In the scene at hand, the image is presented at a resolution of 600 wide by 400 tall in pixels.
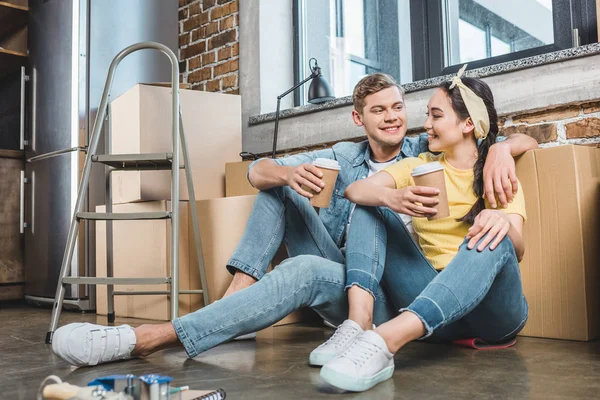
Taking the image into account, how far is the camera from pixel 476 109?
1685 mm

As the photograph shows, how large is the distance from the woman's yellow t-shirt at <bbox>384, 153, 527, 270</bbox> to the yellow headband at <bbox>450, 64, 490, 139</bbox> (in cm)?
11

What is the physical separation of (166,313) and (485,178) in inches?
55.8

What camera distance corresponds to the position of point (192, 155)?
262 centimetres

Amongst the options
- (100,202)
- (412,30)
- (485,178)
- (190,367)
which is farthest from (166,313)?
(412,30)

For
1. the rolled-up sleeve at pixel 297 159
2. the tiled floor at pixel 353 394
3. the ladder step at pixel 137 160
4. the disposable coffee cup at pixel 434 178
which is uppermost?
the ladder step at pixel 137 160

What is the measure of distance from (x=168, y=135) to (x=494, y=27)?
55.3 inches

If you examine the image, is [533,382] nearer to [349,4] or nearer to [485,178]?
[485,178]

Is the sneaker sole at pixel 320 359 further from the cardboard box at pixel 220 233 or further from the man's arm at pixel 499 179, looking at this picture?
the cardboard box at pixel 220 233

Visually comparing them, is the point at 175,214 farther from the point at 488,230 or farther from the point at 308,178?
the point at 488,230

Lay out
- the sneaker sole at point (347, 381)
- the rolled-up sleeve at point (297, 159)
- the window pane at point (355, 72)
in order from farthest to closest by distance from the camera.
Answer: the window pane at point (355, 72) < the rolled-up sleeve at point (297, 159) < the sneaker sole at point (347, 381)

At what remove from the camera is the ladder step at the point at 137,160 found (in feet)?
6.83

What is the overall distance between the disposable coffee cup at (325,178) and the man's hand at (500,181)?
0.38 m

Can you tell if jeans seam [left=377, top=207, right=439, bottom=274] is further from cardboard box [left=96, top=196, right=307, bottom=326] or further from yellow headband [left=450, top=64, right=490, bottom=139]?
cardboard box [left=96, top=196, right=307, bottom=326]

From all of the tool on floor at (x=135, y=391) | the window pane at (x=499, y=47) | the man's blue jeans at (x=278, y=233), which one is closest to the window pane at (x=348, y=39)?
the window pane at (x=499, y=47)
